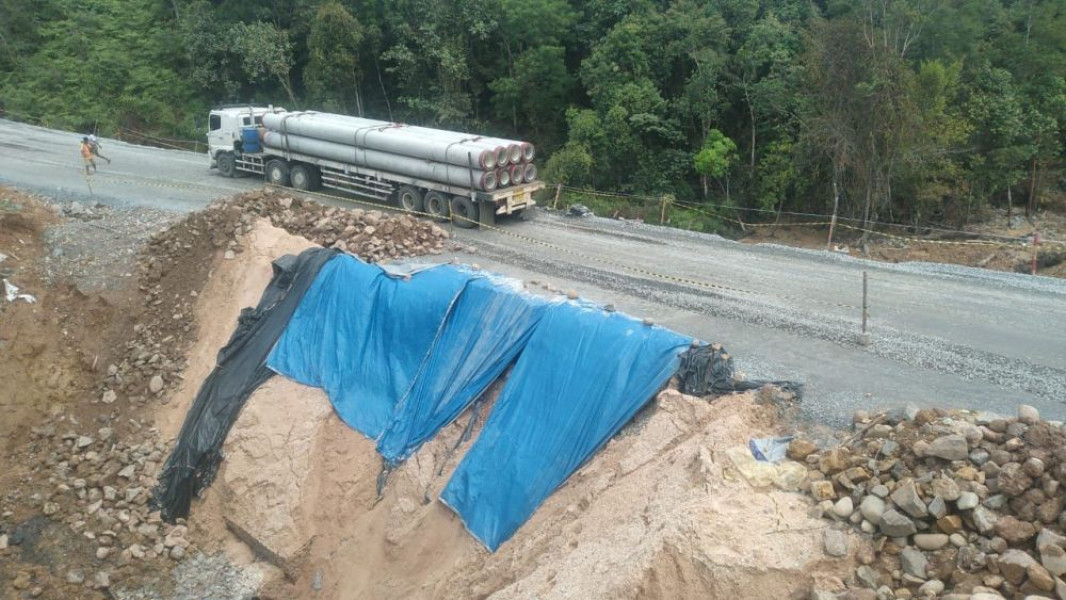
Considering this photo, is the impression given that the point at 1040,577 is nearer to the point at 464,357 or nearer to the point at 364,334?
the point at 464,357

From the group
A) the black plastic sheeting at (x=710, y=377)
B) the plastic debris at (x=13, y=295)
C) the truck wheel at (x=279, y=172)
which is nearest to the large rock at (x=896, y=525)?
the black plastic sheeting at (x=710, y=377)

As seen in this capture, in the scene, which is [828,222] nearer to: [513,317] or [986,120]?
[986,120]

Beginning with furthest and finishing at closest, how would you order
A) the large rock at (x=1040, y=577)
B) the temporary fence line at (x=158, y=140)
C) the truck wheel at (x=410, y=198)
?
the temporary fence line at (x=158, y=140) < the truck wheel at (x=410, y=198) < the large rock at (x=1040, y=577)

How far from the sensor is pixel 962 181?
79.6 feet

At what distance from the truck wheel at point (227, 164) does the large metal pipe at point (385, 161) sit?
2.38m

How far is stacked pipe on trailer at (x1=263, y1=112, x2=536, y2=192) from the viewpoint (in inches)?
744

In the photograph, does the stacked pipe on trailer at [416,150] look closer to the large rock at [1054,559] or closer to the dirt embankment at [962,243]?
the dirt embankment at [962,243]

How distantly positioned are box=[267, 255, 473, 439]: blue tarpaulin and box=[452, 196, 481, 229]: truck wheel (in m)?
5.83

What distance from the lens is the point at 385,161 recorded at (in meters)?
20.1

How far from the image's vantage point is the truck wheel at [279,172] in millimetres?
23172

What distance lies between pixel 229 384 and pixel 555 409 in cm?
645

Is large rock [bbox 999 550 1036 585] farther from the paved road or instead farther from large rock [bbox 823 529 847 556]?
the paved road

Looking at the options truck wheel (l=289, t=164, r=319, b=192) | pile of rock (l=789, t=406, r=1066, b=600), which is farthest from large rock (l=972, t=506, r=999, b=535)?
truck wheel (l=289, t=164, r=319, b=192)

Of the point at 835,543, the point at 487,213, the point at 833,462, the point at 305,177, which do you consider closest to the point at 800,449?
the point at 833,462
